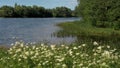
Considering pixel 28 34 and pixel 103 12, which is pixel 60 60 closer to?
pixel 28 34

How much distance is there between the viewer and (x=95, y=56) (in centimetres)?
1234

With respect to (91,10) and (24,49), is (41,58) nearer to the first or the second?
(24,49)

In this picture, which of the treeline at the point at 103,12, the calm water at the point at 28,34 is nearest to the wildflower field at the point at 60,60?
the calm water at the point at 28,34

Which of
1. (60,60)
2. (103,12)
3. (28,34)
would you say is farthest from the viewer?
(103,12)

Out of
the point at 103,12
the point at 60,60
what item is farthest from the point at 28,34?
the point at 60,60

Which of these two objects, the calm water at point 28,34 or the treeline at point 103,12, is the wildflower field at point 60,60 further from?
the treeline at point 103,12

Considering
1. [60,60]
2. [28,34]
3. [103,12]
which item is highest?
[60,60]

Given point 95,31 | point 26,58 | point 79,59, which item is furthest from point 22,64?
point 95,31

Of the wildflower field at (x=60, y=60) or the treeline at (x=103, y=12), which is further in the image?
the treeline at (x=103, y=12)

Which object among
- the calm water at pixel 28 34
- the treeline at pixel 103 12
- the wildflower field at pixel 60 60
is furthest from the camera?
the treeline at pixel 103 12

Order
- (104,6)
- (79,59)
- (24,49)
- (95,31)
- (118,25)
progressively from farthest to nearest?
(104,6) < (118,25) < (95,31) < (24,49) < (79,59)

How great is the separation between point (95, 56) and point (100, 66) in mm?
1782

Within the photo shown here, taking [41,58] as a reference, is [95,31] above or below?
below

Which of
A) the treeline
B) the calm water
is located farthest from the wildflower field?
the treeline
